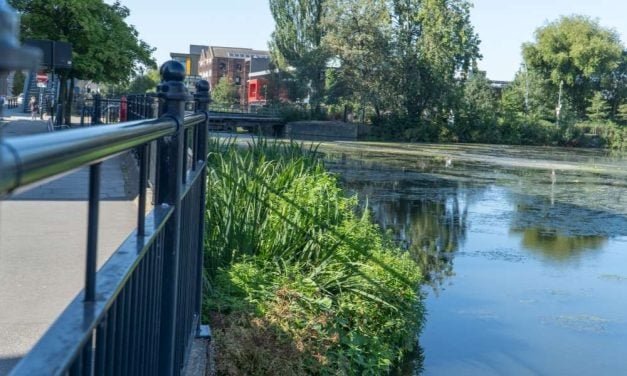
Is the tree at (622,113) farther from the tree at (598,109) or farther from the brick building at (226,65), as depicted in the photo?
the brick building at (226,65)

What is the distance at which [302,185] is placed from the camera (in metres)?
8.59

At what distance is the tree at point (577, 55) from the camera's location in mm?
70250

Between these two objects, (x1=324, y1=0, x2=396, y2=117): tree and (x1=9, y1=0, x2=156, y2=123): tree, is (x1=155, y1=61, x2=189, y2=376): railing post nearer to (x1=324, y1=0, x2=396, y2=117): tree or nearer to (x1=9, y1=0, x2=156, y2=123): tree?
(x1=9, y1=0, x2=156, y2=123): tree

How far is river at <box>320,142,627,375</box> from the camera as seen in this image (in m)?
6.93

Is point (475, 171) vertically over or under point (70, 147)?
under

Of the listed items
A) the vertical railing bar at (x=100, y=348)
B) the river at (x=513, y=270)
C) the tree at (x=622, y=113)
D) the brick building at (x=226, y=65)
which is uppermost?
the brick building at (x=226, y=65)

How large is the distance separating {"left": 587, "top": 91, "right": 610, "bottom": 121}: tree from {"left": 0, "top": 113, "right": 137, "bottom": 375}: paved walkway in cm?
6410

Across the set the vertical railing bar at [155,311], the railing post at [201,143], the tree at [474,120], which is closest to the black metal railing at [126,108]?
A: the railing post at [201,143]

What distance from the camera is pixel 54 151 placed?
38.5 inches

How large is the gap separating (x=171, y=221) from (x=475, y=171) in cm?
2488

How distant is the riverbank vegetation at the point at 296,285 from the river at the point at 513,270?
66 cm

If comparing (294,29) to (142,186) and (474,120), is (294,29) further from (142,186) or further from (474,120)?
(142,186)

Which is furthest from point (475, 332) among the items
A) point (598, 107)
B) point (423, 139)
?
point (598, 107)

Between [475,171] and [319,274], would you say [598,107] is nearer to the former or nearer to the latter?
[475,171]
